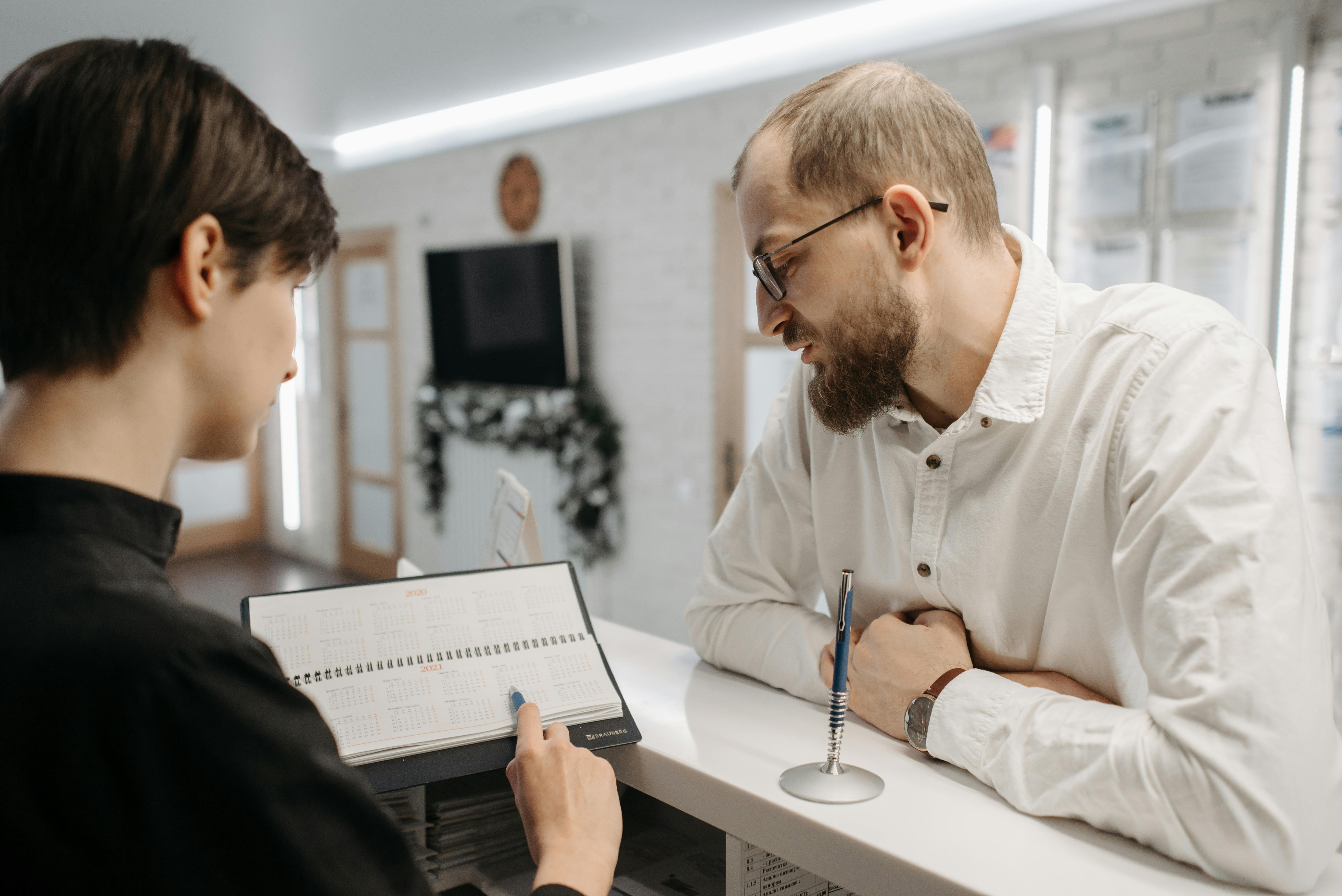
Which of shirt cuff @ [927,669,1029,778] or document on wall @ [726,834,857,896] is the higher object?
shirt cuff @ [927,669,1029,778]

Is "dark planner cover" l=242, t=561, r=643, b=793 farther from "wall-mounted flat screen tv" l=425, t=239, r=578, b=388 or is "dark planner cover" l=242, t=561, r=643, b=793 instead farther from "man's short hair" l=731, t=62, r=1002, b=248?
"wall-mounted flat screen tv" l=425, t=239, r=578, b=388

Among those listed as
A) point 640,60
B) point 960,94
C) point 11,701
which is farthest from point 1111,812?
Result: point 640,60

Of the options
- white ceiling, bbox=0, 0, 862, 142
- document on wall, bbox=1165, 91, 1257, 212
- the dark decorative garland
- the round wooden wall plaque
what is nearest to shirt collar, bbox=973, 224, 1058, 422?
document on wall, bbox=1165, 91, 1257, 212

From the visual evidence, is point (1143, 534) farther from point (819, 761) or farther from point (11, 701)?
point (11, 701)

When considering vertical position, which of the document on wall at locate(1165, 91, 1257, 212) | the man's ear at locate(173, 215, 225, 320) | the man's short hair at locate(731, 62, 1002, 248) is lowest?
the man's ear at locate(173, 215, 225, 320)

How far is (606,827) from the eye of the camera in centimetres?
88

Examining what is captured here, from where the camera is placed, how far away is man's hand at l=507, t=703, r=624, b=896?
82 centimetres

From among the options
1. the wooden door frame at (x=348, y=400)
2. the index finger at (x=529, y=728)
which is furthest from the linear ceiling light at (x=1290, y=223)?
the wooden door frame at (x=348, y=400)

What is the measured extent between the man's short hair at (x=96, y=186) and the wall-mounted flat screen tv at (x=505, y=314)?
3955mm

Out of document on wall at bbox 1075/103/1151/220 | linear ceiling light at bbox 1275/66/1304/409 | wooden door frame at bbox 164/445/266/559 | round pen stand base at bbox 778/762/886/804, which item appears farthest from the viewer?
wooden door frame at bbox 164/445/266/559

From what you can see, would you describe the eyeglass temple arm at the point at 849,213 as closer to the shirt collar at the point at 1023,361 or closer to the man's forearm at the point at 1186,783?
the shirt collar at the point at 1023,361

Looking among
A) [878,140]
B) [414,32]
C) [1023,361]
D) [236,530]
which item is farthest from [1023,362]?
[236,530]

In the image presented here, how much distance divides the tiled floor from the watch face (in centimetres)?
518

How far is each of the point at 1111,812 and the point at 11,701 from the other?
34.0 inches
